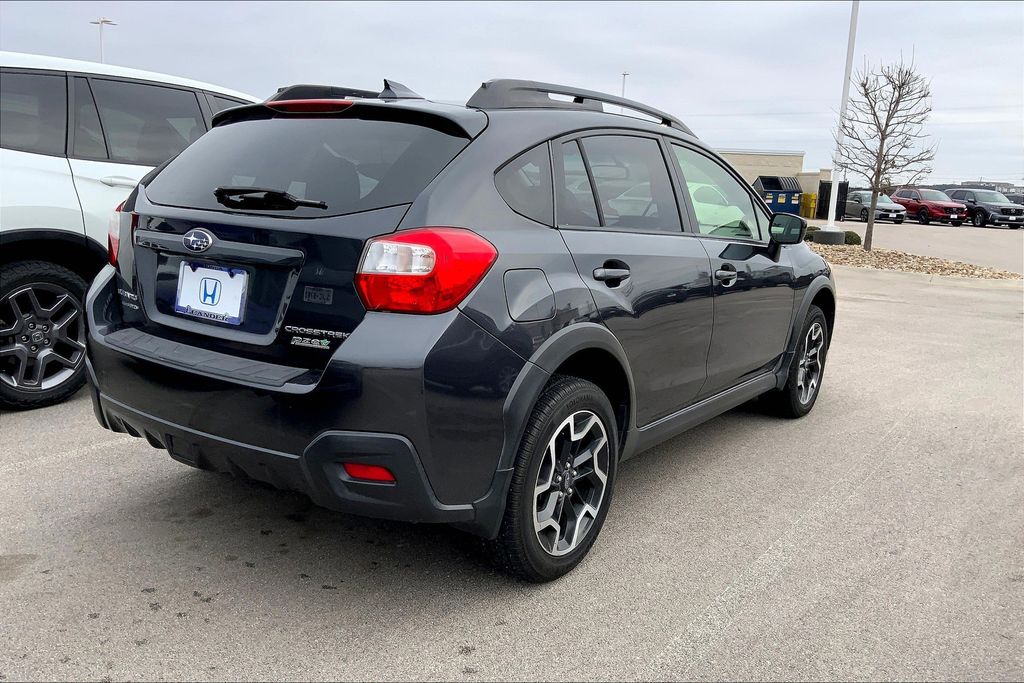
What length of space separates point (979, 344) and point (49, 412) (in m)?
8.06

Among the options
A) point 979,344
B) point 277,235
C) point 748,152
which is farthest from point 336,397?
point 748,152

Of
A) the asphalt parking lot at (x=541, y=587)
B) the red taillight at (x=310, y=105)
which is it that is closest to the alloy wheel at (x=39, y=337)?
the asphalt parking lot at (x=541, y=587)

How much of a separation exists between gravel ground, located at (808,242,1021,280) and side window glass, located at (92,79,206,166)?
14075 millimetres

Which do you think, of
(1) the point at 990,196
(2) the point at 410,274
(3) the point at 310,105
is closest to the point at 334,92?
(3) the point at 310,105

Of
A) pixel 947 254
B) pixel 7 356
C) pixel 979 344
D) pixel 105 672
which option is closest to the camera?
pixel 105 672

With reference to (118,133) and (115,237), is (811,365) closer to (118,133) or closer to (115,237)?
(115,237)

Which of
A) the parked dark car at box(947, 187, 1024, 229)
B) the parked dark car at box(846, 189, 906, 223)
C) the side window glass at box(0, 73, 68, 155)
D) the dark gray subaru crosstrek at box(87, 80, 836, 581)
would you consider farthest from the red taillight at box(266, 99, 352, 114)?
the parked dark car at box(947, 187, 1024, 229)

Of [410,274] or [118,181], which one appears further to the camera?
[118,181]

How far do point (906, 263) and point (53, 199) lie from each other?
16245mm

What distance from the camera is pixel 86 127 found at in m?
5.03

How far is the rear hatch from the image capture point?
2619 mm

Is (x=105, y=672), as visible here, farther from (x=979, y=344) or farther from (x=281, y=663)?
(x=979, y=344)

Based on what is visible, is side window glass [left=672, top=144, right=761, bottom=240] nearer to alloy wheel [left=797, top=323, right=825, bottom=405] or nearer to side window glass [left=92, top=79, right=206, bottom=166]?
alloy wheel [left=797, top=323, right=825, bottom=405]

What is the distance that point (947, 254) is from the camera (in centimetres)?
2022
